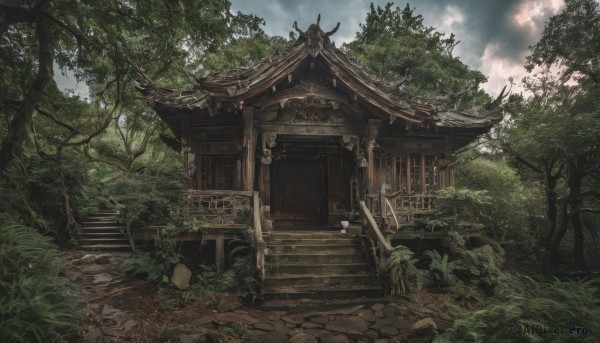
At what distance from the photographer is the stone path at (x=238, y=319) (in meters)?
5.39

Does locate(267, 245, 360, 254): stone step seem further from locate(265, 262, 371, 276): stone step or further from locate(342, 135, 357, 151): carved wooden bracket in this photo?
locate(342, 135, 357, 151): carved wooden bracket

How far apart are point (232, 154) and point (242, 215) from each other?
3.09 meters

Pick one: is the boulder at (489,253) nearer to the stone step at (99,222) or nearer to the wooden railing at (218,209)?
the wooden railing at (218,209)

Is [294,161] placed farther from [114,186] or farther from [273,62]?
[114,186]

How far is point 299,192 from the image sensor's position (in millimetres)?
13086

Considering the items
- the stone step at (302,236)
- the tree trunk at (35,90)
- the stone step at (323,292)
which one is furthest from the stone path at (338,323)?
the tree trunk at (35,90)

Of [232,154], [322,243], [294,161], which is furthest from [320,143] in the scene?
[322,243]

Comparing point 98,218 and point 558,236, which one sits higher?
point 98,218

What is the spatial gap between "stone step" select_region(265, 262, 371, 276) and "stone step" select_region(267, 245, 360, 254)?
0.51 meters

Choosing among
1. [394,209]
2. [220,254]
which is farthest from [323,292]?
[394,209]

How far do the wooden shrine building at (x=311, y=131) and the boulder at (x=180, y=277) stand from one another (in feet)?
5.23

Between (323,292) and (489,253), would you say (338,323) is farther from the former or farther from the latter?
(489,253)

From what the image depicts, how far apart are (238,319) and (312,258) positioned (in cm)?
267

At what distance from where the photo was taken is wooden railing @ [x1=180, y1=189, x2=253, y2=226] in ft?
28.7
